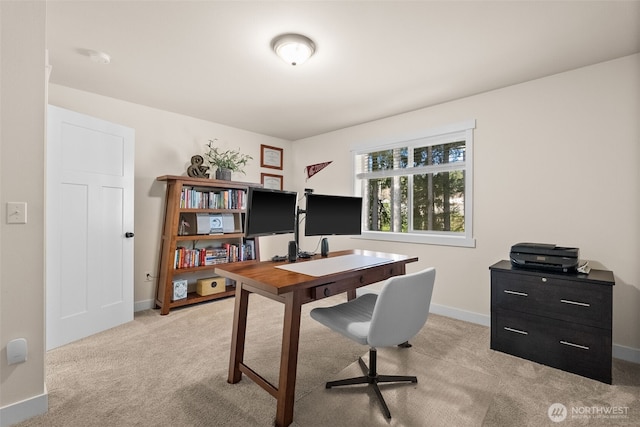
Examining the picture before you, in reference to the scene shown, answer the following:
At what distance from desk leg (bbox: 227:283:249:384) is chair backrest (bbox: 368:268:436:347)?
842 mm

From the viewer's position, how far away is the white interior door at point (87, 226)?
2471 millimetres

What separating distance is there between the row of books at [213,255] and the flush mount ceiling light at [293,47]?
7.99ft

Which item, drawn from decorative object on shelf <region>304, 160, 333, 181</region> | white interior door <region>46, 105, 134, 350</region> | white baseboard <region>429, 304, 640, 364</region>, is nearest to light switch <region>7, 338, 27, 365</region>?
white interior door <region>46, 105, 134, 350</region>

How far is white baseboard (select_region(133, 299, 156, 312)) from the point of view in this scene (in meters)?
3.36

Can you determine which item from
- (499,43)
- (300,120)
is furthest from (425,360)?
(300,120)

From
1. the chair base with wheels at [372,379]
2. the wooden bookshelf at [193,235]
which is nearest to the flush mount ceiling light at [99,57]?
the wooden bookshelf at [193,235]

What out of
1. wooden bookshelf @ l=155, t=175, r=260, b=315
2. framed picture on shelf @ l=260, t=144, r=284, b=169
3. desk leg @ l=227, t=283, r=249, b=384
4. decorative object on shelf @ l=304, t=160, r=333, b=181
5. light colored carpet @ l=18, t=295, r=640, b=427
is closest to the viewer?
light colored carpet @ l=18, t=295, r=640, b=427

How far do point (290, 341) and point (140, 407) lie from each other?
1.00 m

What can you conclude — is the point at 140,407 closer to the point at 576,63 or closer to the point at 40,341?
the point at 40,341

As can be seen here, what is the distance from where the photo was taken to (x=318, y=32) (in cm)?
201

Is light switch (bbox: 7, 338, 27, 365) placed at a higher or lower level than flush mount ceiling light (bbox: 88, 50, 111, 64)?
lower

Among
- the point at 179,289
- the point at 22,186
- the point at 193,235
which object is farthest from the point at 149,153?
the point at 22,186

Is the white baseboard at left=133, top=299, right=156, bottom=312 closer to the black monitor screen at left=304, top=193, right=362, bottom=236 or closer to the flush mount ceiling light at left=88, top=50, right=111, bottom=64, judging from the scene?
the black monitor screen at left=304, top=193, right=362, bottom=236

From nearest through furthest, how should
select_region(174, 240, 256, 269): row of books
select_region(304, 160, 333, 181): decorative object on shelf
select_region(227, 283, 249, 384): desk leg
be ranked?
select_region(227, 283, 249, 384): desk leg < select_region(174, 240, 256, 269): row of books < select_region(304, 160, 333, 181): decorative object on shelf
